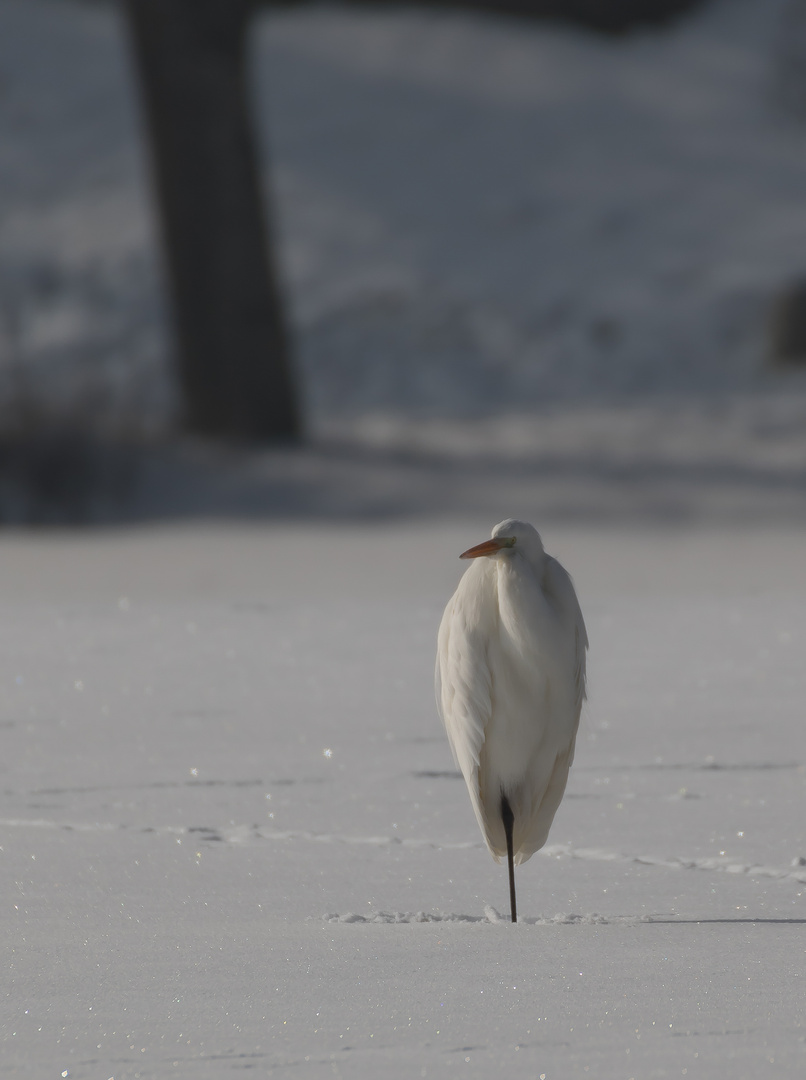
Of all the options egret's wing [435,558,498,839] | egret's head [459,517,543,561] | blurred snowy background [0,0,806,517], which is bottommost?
blurred snowy background [0,0,806,517]

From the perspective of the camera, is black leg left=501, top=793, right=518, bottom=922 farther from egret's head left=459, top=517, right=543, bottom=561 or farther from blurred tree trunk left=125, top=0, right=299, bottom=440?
blurred tree trunk left=125, top=0, right=299, bottom=440

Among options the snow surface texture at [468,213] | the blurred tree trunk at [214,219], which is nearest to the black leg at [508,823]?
the blurred tree trunk at [214,219]

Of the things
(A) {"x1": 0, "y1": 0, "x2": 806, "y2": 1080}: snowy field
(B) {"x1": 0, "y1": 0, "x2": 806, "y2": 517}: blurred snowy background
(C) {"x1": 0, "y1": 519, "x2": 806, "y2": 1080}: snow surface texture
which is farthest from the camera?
(B) {"x1": 0, "y1": 0, "x2": 806, "y2": 517}: blurred snowy background

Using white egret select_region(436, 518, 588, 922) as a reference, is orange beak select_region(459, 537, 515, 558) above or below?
above

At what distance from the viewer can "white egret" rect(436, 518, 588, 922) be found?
75.8 inches

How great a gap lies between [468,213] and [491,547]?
12854 mm

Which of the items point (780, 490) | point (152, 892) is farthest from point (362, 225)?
point (152, 892)

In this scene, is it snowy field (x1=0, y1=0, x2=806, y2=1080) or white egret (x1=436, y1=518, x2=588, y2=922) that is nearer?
snowy field (x1=0, y1=0, x2=806, y2=1080)

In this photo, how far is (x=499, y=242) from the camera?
14.0 meters

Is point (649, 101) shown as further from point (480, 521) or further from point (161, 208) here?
point (480, 521)

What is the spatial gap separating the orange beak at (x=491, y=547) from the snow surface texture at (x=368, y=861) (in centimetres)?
45

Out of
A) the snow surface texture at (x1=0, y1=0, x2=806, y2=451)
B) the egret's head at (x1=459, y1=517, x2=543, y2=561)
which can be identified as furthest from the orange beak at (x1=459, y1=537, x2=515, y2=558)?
the snow surface texture at (x1=0, y1=0, x2=806, y2=451)

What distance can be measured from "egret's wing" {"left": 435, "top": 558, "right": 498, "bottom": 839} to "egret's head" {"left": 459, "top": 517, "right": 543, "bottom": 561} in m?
0.05

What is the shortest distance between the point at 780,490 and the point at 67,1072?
6876mm
